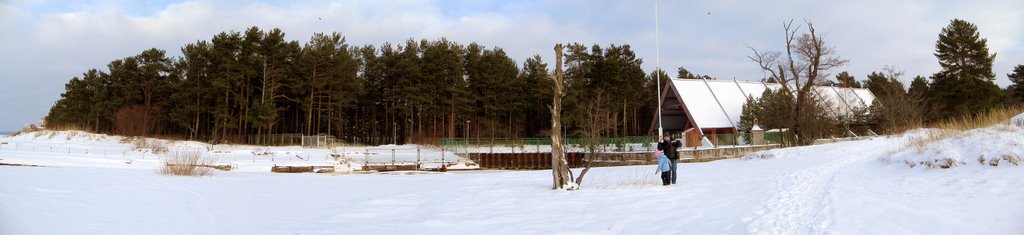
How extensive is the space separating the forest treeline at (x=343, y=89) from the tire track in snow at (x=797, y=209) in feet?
103

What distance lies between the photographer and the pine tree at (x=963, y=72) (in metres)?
48.5

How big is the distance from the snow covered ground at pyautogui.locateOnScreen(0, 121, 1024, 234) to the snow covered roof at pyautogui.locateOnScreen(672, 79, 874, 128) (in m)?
30.6

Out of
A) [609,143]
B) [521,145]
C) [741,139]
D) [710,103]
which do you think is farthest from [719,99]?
[521,145]

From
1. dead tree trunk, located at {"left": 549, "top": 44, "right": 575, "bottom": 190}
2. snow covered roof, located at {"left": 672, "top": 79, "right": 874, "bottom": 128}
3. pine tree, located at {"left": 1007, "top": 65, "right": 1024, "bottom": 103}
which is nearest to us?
dead tree trunk, located at {"left": 549, "top": 44, "right": 575, "bottom": 190}

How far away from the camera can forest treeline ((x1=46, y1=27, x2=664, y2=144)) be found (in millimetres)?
47250

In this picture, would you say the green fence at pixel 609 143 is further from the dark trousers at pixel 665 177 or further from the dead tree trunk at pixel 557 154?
the dead tree trunk at pixel 557 154

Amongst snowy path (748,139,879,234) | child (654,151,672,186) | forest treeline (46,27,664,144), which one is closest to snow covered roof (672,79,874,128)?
forest treeline (46,27,664,144)

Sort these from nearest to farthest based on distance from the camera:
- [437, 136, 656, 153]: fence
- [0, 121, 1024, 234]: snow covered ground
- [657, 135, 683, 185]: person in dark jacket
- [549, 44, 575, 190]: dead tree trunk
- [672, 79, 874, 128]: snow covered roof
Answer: [0, 121, 1024, 234]: snow covered ground → [549, 44, 575, 190]: dead tree trunk → [657, 135, 683, 185]: person in dark jacket → [437, 136, 656, 153]: fence → [672, 79, 874, 128]: snow covered roof

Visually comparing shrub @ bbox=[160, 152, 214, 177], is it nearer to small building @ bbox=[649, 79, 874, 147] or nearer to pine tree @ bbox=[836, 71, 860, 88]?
small building @ bbox=[649, 79, 874, 147]

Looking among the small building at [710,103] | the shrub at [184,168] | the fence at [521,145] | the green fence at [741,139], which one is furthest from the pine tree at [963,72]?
the shrub at [184,168]

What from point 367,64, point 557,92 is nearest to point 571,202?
point 557,92

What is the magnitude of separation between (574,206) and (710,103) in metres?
38.7

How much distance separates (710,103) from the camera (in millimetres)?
44188

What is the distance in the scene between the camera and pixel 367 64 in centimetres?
5784
